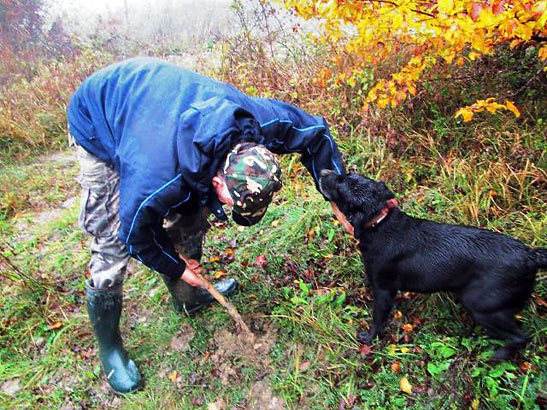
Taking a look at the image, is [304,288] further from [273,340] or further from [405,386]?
[405,386]

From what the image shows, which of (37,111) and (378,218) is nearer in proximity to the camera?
(378,218)

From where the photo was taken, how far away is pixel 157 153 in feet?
5.50

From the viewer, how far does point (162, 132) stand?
1726 mm

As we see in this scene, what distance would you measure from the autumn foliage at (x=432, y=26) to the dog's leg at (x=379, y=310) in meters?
1.40

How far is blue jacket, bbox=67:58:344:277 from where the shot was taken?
5.42 feet

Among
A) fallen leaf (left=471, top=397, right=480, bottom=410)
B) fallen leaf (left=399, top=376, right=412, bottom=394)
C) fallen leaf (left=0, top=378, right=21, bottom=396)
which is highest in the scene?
fallen leaf (left=471, top=397, right=480, bottom=410)

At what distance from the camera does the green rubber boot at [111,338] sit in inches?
95.9

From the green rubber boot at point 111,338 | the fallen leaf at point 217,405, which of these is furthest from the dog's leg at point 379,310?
the green rubber boot at point 111,338

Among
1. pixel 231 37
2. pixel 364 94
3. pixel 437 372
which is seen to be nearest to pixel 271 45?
pixel 231 37

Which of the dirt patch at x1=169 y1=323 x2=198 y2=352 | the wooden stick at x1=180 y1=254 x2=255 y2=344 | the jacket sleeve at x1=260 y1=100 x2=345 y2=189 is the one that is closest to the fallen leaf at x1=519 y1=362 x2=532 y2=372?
the jacket sleeve at x1=260 y1=100 x2=345 y2=189

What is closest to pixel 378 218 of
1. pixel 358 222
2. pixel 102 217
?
pixel 358 222

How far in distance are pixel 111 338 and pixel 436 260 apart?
2.23 m

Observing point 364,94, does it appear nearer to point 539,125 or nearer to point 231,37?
point 539,125

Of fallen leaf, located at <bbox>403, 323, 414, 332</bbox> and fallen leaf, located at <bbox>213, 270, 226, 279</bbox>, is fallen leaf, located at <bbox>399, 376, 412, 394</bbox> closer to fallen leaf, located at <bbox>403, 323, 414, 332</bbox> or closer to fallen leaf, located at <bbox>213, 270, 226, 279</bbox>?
fallen leaf, located at <bbox>403, 323, 414, 332</bbox>
